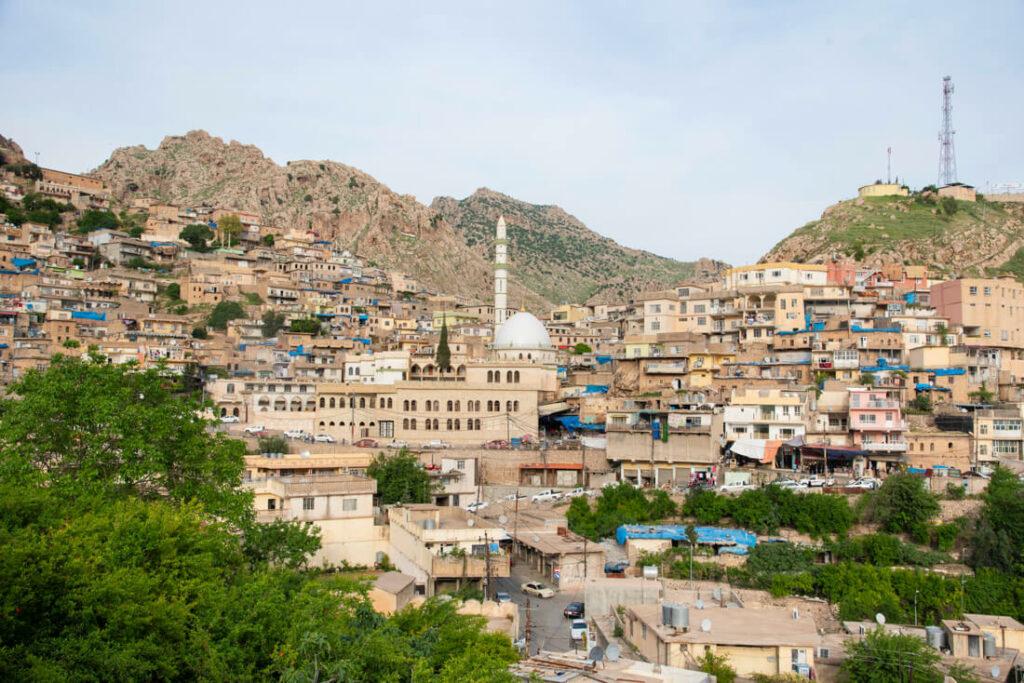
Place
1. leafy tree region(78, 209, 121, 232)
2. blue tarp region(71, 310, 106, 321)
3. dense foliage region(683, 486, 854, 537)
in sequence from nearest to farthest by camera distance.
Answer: dense foliage region(683, 486, 854, 537), blue tarp region(71, 310, 106, 321), leafy tree region(78, 209, 121, 232)

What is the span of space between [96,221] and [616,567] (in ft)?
223

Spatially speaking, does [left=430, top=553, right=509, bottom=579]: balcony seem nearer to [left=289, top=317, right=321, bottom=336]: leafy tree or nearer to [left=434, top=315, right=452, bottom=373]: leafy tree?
[left=434, top=315, right=452, bottom=373]: leafy tree

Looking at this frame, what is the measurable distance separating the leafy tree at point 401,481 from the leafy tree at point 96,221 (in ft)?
184

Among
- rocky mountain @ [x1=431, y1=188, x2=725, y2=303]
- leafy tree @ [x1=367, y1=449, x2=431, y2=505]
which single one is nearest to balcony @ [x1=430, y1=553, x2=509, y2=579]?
leafy tree @ [x1=367, y1=449, x2=431, y2=505]

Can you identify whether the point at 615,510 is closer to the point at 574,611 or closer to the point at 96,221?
the point at 574,611

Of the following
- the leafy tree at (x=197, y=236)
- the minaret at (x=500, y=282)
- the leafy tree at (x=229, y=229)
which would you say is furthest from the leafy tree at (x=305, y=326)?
the leafy tree at (x=229, y=229)

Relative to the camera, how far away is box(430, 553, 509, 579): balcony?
1061 inches

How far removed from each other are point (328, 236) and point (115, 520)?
283 feet

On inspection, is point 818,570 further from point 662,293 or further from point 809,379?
point 662,293

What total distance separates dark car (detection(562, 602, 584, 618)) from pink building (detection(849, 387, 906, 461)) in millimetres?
16908

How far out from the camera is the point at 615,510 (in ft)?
Answer: 118

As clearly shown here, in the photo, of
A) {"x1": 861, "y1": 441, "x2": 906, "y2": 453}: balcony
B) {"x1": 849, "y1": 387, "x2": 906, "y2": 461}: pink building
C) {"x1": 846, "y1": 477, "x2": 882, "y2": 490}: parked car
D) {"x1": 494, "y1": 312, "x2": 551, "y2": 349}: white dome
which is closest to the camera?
{"x1": 846, "y1": 477, "x2": 882, "y2": 490}: parked car

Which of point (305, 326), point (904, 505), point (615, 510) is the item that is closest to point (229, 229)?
point (305, 326)

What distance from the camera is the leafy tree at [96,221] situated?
274ft
